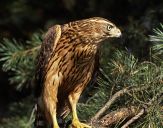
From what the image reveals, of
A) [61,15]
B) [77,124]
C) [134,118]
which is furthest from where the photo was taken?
[61,15]

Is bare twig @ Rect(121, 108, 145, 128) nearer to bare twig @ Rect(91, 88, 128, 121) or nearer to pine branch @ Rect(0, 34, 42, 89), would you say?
bare twig @ Rect(91, 88, 128, 121)

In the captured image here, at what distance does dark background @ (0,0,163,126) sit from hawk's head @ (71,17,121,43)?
0.69 m

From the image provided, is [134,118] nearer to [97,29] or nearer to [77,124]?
[77,124]

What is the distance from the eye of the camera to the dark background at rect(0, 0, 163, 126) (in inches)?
241

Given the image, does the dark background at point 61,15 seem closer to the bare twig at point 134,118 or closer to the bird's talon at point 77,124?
the bird's talon at point 77,124

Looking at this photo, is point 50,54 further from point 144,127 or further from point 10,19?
point 10,19

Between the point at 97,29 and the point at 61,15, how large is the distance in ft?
10.9

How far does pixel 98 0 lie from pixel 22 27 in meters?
1.20

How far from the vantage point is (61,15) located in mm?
8344

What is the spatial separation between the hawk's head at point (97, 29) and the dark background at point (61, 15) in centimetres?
69

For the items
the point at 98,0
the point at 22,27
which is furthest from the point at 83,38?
the point at 22,27

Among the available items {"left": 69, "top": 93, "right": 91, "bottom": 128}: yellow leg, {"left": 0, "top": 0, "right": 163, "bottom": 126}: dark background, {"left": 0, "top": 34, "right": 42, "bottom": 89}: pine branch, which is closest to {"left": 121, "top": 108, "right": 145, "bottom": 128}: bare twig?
{"left": 69, "top": 93, "right": 91, "bottom": 128}: yellow leg

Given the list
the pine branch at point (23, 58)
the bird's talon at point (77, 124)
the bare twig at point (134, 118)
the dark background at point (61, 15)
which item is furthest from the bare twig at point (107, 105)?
the pine branch at point (23, 58)

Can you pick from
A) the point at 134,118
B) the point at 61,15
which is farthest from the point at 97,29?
the point at 61,15
